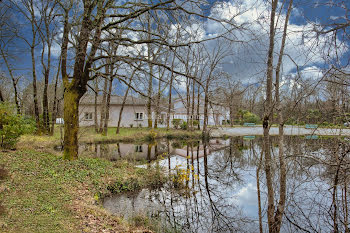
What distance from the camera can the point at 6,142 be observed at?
1037 cm

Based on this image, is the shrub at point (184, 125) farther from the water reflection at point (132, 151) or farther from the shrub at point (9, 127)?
the shrub at point (9, 127)

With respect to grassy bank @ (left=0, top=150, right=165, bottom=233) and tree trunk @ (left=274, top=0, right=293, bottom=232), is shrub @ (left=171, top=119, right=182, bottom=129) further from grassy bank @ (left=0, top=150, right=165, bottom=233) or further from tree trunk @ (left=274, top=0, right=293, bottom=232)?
tree trunk @ (left=274, top=0, right=293, bottom=232)

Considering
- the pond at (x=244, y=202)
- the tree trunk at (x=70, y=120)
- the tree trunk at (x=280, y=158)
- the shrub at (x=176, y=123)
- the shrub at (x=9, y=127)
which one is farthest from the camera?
the shrub at (x=176, y=123)

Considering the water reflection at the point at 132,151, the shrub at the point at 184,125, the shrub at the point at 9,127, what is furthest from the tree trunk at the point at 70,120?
the shrub at the point at 184,125

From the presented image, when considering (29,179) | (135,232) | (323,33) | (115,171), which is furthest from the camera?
(115,171)

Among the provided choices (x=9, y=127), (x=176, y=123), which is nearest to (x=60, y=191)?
(x=9, y=127)

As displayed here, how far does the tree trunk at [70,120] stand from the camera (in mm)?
8836

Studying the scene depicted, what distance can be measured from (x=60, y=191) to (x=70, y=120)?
11.1 ft

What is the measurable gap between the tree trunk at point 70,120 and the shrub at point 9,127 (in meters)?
3.27

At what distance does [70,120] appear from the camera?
891 cm

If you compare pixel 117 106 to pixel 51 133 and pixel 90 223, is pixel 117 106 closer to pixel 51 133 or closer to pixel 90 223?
pixel 51 133

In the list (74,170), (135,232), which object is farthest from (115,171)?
(135,232)

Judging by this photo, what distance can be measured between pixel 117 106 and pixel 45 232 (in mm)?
30416

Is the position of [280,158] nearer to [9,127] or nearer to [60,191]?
[60,191]
